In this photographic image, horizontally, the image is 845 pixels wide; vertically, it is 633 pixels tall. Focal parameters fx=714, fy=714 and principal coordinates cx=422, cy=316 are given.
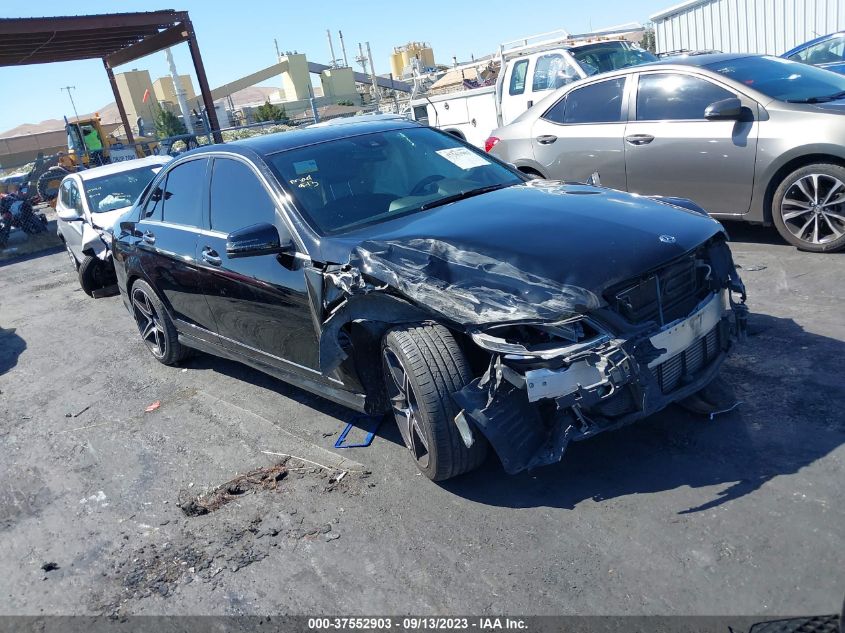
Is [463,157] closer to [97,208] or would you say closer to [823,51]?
[97,208]

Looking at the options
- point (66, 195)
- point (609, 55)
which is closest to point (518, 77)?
point (609, 55)

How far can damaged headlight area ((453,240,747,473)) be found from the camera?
302 cm

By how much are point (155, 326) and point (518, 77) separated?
8098mm

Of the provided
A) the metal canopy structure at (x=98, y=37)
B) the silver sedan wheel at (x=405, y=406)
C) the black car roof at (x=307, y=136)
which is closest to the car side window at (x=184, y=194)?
the black car roof at (x=307, y=136)

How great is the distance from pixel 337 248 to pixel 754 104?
14.7 feet

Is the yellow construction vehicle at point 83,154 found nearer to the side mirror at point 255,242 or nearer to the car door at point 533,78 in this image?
the car door at point 533,78

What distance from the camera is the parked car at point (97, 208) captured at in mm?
9742

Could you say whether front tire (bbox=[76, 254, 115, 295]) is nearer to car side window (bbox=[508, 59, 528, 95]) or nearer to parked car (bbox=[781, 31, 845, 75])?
car side window (bbox=[508, 59, 528, 95])

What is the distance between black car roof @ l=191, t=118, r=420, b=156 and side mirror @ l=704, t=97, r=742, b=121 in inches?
111

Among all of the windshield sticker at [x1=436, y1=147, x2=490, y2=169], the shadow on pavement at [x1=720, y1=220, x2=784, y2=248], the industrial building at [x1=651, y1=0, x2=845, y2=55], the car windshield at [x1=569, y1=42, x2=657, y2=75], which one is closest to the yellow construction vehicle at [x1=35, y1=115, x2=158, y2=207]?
the car windshield at [x1=569, y1=42, x2=657, y2=75]

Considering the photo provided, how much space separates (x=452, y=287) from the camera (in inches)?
128

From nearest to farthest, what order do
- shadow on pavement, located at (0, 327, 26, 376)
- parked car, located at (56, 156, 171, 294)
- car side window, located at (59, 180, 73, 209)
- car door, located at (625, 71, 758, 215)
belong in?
car door, located at (625, 71, 758, 215), shadow on pavement, located at (0, 327, 26, 376), parked car, located at (56, 156, 171, 294), car side window, located at (59, 180, 73, 209)

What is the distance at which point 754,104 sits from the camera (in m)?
6.30

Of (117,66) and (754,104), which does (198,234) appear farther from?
(117,66)
